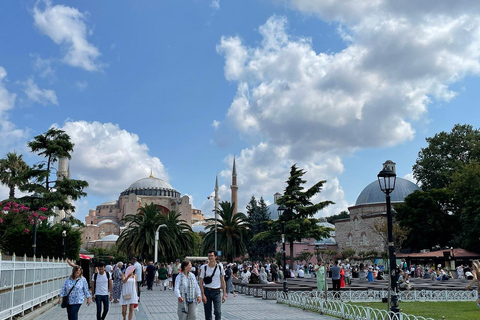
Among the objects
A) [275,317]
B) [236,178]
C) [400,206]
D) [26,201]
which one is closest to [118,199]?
[236,178]

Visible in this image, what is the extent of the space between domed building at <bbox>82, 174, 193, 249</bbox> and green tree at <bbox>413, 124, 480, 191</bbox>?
5150cm

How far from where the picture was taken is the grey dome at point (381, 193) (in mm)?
58312

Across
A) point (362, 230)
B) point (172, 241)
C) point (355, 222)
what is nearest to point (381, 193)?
point (355, 222)

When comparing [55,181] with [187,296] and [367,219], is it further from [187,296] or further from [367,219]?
[367,219]

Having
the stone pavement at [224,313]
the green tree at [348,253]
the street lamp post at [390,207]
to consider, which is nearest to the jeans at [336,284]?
the stone pavement at [224,313]

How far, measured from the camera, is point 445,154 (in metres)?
53.2

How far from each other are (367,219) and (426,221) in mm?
9277

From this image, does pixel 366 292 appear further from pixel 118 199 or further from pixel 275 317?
pixel 118 199

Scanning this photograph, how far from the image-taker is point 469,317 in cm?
1198

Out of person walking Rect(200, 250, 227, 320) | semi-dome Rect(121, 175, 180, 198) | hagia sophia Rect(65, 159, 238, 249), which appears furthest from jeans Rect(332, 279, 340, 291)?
semi-dome Rect(121, 175, 180, 198)

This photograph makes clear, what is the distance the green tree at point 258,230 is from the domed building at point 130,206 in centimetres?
3863

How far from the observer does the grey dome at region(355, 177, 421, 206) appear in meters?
58.3

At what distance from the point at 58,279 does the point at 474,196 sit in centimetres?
3651

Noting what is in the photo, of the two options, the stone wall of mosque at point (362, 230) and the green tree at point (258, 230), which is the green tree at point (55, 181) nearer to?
the green tree at point (258, 230)
